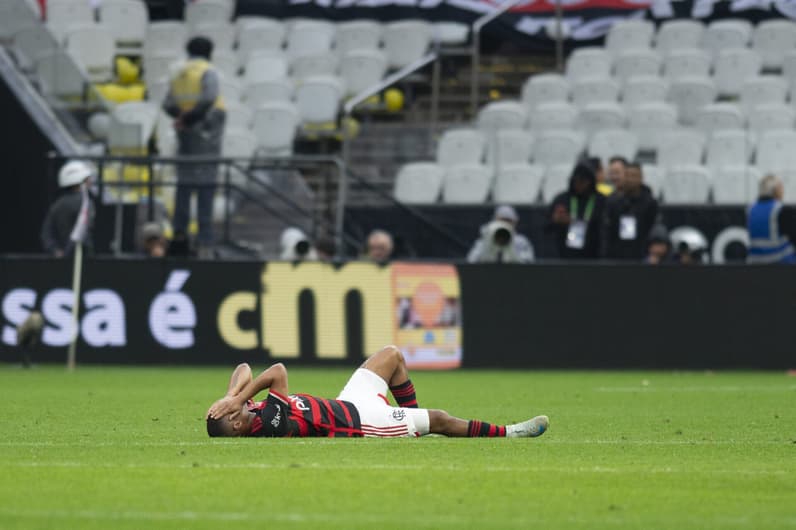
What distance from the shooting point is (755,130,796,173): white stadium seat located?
74.8 ft

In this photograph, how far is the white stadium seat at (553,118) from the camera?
2506cm

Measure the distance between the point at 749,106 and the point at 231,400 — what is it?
56.5 feet

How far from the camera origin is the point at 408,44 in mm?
28125

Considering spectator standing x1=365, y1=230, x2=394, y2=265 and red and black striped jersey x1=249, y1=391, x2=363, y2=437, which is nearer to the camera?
red and black striped jersey x1=249, y1=391, x2=363, y2=437

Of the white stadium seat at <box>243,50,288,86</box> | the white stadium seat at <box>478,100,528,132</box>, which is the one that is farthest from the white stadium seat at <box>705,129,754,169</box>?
the white stadium seat at <box>243,50,288,86</box>

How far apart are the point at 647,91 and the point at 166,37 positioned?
8.78 metres

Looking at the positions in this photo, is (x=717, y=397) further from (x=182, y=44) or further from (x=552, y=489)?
(x=182, y=44)

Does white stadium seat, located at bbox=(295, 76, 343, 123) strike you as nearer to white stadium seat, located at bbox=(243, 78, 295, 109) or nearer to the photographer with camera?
white stadium seat, located at bbox=(243, 78, 295, 109)

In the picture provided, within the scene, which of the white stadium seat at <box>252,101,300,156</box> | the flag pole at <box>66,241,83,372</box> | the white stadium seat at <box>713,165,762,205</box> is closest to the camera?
the flag pole at <box>66,241,83,372</box>

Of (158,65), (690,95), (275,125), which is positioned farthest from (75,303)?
(690,95)

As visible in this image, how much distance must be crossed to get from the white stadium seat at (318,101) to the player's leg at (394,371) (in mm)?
16231

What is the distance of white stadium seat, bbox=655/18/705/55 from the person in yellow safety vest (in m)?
9.07

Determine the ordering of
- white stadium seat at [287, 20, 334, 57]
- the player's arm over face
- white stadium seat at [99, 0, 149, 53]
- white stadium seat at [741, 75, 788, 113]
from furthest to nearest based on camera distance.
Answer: white stadium seat at [287, 20, 334, 57]
white stadium seat at [99, 0, 149, 53]
white stadium seat at [741, 75, 788, 113]
the player's arm over face

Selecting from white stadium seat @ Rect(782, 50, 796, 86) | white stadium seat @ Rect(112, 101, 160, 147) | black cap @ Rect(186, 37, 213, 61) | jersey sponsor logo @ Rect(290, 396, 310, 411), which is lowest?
jersey sponsor logo @ Rect(290, 396, 310, 411)
